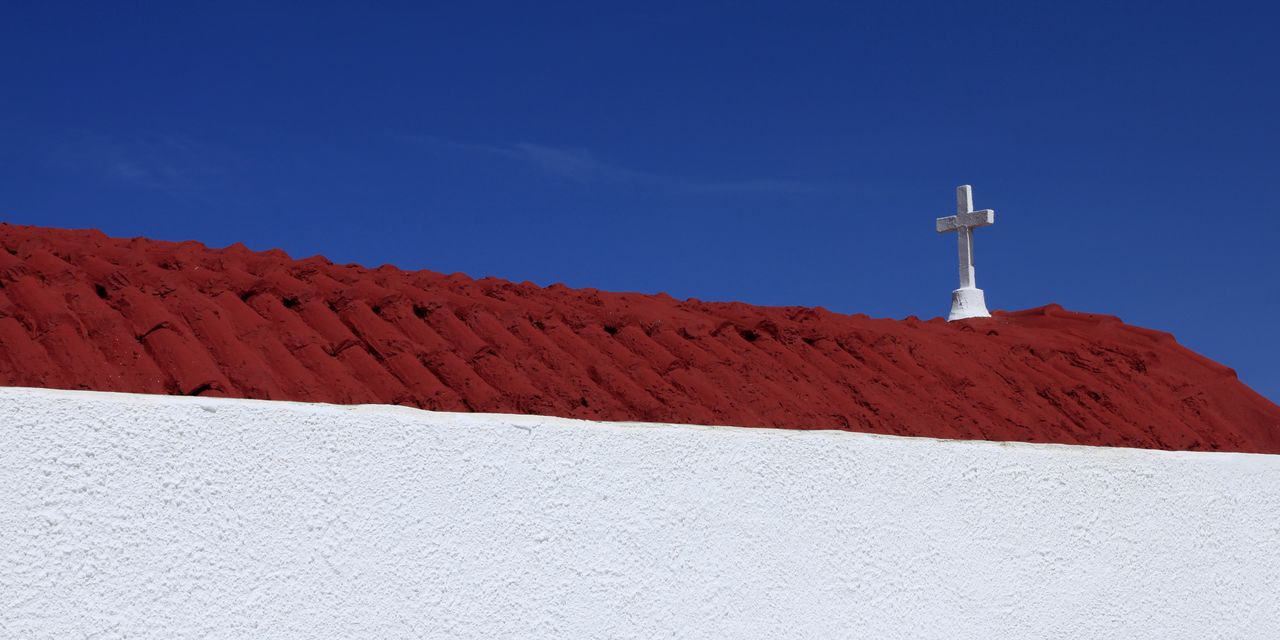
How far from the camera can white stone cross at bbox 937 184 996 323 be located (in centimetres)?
877

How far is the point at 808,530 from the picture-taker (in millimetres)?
4160

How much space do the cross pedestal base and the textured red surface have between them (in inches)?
62.7

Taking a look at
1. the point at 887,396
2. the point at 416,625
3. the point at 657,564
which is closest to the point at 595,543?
the point at 657,564

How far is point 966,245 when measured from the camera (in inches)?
360

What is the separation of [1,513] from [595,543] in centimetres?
156

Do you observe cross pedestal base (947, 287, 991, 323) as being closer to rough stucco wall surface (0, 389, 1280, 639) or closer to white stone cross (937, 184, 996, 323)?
white stone cross (937, 184, 996, 323)

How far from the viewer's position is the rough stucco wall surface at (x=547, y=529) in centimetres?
294

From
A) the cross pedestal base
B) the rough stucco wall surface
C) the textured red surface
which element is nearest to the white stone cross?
the cross pedestal base

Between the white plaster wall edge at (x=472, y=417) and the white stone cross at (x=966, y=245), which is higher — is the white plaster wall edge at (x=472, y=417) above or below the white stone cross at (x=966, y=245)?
below

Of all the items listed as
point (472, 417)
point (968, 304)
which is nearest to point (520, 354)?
point (472, 417)

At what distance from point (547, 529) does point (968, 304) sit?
5782 mm

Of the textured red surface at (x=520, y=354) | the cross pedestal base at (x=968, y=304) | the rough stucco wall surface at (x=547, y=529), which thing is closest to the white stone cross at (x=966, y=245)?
the cross pedestal base at (x=968, y=304)

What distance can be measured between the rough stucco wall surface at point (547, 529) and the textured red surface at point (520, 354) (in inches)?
21.8

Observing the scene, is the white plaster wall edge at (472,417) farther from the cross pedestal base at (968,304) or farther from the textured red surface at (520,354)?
the cross pedestal base at (968,304)
